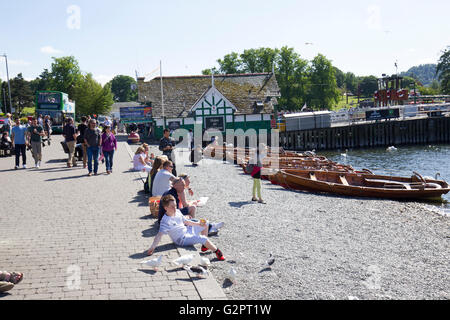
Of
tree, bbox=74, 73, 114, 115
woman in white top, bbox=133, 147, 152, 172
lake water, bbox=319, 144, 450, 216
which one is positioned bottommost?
lake water, bbox=319, 144, 450, 216

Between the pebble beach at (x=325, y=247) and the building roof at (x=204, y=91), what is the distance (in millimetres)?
27635

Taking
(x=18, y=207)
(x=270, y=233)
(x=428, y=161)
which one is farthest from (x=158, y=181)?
(x=428, y=161)

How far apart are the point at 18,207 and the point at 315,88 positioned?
6807cm

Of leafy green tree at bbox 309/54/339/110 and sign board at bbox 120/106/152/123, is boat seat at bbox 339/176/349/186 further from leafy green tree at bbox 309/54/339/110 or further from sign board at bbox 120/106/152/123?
leafy green tree at bbox 309/54/339/110

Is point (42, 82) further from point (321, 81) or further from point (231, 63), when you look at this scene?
point (321, 81)

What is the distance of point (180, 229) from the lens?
7293mm

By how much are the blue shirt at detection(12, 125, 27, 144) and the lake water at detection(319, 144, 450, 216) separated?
1783 cm

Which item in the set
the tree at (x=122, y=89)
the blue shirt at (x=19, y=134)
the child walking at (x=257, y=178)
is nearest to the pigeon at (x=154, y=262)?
the child walking at (x=257, y=178)

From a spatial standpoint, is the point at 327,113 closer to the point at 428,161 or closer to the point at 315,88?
the point at 428,161

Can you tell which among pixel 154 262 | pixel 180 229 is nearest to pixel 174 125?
pixel 180 229

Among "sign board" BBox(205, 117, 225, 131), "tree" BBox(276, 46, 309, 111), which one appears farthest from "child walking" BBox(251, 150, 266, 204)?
"tree" BBox(276, 46, 309, 111)

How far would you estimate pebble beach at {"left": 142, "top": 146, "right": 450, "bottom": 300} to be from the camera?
6.33 metres
